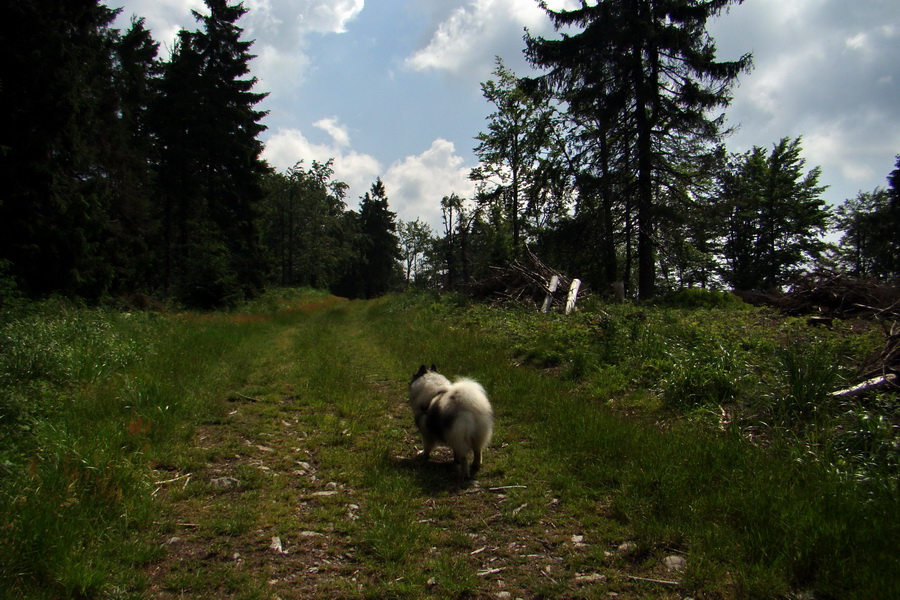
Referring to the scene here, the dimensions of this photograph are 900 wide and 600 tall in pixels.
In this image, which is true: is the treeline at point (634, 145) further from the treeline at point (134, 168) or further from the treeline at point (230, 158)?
the treeline at point (134, 168)

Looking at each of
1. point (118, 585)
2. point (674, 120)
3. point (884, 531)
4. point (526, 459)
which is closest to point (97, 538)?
point (118, 585)

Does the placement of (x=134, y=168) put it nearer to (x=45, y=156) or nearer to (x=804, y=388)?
(x=45, y=156)

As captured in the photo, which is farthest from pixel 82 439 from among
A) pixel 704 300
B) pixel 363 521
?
pixel 704 300

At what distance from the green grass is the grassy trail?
22mm

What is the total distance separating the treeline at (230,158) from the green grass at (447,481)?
6.53 m

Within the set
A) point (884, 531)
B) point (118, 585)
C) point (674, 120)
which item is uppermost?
point (674, 120)

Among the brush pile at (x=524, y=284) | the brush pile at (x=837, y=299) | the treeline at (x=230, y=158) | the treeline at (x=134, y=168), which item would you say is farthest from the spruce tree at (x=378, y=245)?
the brush pile at (x=837, y=299)

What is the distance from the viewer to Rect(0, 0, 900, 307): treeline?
40.0 feet

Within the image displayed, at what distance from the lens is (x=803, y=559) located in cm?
289

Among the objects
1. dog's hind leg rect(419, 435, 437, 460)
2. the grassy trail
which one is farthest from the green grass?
dog's hind leg rect(419, 435, 437, 460)

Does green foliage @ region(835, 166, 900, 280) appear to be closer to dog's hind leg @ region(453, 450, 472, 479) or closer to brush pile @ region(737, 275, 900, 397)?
brush pile @ region(737, 275, 900, 397)

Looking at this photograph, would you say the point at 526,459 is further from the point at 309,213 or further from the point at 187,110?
the point at 309,213

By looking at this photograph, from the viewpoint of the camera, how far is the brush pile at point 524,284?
1661 cm

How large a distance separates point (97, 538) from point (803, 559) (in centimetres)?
461
